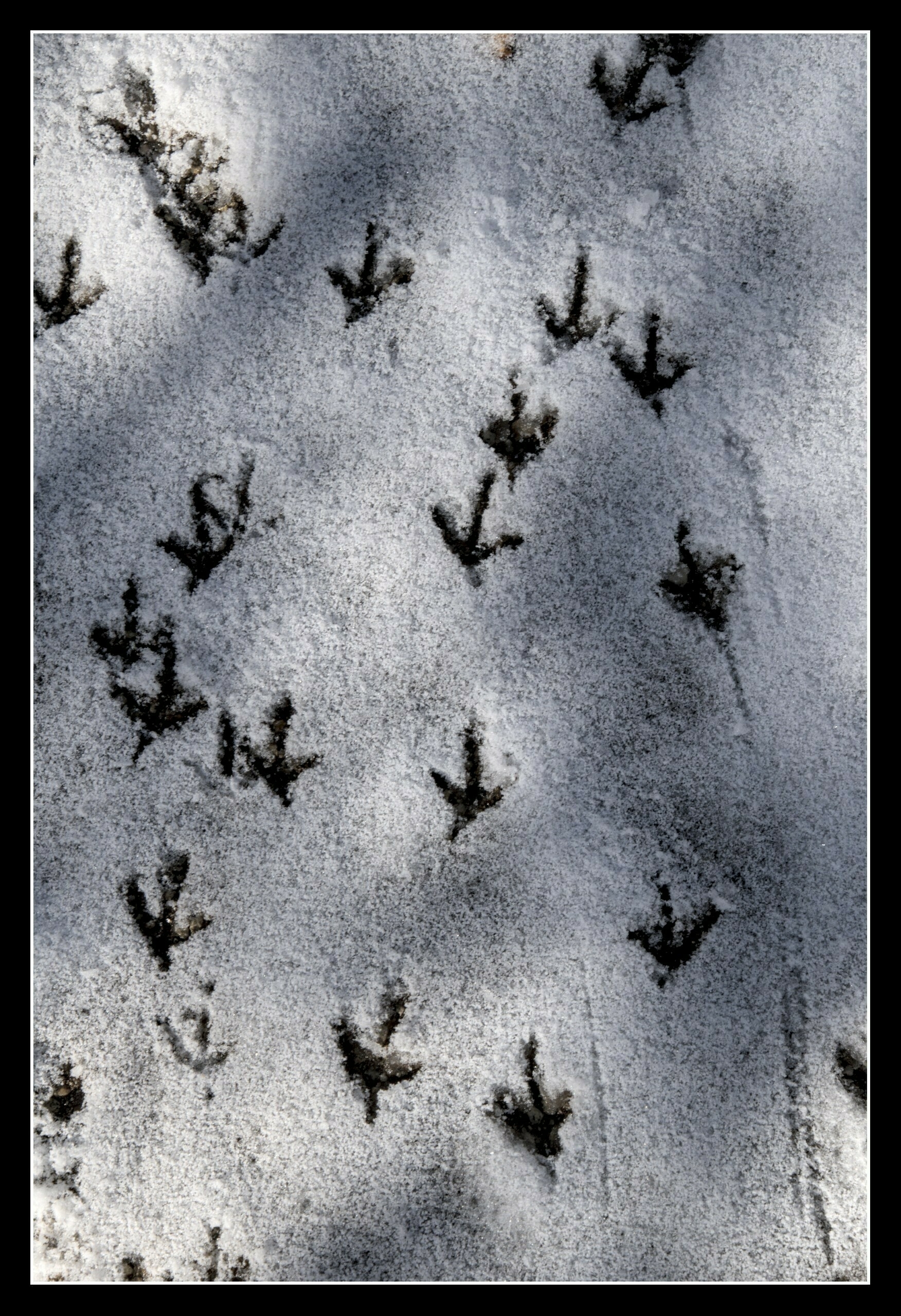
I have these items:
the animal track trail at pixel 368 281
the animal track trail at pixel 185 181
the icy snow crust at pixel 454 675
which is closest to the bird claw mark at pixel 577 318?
the icy snow crust at pixel 454 675

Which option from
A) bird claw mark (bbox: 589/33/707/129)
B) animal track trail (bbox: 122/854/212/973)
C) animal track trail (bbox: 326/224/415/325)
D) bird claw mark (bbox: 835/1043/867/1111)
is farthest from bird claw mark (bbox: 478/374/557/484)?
bird claw mark (bbox: 835/1043/867/1111)

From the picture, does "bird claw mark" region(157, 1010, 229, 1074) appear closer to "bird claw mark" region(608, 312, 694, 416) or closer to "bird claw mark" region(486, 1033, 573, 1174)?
"bird claw mark" region(486, 1033, 573, 1174)

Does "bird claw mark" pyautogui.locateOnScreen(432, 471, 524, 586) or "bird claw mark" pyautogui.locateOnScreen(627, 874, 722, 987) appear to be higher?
"bird claw mark" pyautogui.locateOnScreen(432, 471, 524, 586)

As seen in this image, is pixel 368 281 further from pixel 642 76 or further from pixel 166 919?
pixel 166 919

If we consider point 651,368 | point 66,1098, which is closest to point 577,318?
point 651,368

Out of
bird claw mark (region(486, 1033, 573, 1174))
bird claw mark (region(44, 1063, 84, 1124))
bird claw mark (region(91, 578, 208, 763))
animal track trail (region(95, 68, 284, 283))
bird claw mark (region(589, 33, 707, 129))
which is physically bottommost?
bird claw mark (region(486, 1033, 573, 1174))

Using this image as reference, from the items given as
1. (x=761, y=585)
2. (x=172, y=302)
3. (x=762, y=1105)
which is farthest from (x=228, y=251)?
(x=762, y=1105)
